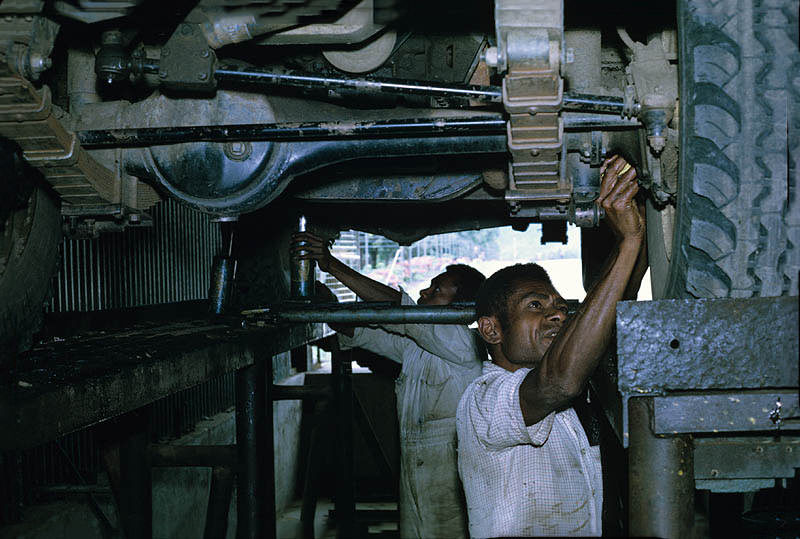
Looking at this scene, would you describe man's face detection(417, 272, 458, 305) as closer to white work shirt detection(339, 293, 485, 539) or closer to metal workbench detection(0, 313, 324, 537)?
white work shirt detection(339, 293, 485, 539)

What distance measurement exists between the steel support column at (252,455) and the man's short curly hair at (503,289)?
93 centimetres

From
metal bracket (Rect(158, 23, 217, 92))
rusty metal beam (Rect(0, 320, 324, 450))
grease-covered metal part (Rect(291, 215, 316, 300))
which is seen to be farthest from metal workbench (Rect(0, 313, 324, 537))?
metal bracket (Rect(158, 23, 217, 92))

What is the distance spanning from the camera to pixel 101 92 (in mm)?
1625

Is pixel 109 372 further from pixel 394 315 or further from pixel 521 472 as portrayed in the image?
pixel 521 472

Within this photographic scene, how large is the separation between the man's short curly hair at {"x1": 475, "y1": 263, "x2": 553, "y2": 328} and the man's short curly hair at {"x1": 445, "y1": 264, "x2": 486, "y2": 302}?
1330mm

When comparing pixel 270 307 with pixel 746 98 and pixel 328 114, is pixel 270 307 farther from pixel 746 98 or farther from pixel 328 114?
pixel 746 98

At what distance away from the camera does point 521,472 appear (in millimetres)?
1630

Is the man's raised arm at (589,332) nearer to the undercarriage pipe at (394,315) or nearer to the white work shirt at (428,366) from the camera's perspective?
the undercarriage pipe at (394,315)

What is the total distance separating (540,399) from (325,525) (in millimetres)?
4109

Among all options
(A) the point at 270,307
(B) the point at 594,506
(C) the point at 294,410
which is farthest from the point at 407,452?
(C) the point at 294,410

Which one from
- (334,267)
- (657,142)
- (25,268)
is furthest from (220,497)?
(657,142)

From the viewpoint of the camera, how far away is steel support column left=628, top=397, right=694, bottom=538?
104 cm

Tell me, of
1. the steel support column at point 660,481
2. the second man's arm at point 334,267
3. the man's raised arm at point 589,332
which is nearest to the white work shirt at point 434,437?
the second man's arm at point 334,267

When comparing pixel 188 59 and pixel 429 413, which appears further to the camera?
pixel 429 413
